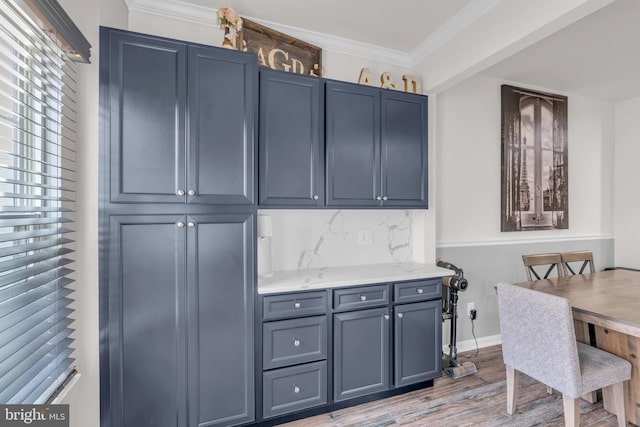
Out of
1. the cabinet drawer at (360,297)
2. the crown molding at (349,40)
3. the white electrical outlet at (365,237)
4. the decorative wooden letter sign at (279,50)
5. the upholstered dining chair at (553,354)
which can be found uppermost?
the crown molding at (349,40)

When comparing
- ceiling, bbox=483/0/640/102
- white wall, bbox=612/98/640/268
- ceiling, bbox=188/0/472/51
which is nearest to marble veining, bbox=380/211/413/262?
ceiling, bbox=188/0/472/51

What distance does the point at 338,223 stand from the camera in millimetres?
2645

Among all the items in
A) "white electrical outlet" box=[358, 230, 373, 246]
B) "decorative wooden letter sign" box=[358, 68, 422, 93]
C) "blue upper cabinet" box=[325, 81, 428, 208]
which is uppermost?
"decorative wooden letter sign" box=[358, 68, 422, 93]

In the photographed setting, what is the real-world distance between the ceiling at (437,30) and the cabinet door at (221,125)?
63 cm

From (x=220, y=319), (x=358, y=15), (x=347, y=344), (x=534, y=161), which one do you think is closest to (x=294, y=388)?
(x=347, y=344)

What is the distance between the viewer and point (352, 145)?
7.46ft

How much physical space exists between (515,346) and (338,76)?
238 cm

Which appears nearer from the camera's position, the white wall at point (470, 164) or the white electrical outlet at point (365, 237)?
the white electrical outlet at point (365, 237)

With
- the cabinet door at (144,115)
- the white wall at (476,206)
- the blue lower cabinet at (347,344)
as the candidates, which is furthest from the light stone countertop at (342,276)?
the cabinet door at (144,115)

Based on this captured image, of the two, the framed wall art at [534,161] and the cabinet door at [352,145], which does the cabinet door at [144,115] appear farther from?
the framed wall art at [534,161]

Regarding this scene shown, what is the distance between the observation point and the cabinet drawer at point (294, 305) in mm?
1945

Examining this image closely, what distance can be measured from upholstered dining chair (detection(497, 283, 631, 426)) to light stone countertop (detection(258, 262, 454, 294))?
0.55 meters

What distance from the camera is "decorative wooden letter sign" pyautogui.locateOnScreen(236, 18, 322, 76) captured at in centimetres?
223

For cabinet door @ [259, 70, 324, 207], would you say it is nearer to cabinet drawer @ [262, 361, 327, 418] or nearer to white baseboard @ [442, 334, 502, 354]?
cabinet drawer @ [262, 361, 327, 418]
